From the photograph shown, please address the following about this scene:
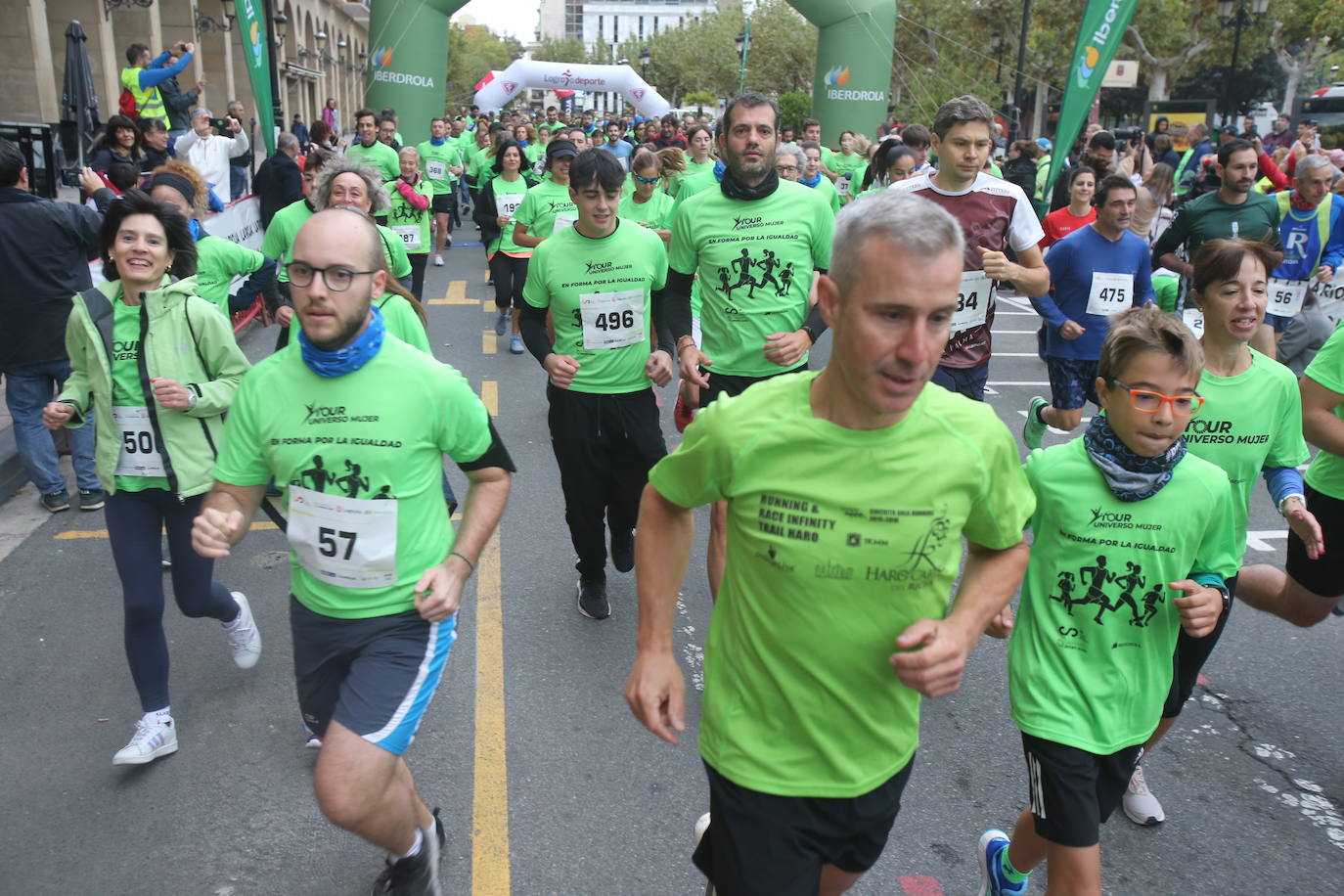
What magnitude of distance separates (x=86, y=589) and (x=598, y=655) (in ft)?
8.78

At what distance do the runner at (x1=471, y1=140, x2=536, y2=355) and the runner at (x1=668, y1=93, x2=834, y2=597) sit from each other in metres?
5.99

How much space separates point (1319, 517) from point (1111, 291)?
2626 mm

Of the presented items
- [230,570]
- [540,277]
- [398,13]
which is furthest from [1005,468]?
[398,13]

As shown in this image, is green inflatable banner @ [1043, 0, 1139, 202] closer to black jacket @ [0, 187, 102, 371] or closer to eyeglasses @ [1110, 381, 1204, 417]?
black jacket @ [0, 187, 102, 371]

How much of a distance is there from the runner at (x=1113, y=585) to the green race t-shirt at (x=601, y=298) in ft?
8.36

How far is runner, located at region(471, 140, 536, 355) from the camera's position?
10953 mm

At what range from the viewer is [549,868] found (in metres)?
3.45

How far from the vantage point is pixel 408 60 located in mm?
22938

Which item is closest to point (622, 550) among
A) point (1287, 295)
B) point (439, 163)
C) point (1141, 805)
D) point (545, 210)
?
point (1141, 805)

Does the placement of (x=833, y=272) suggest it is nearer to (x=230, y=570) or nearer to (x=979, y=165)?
(x=979, y=165)

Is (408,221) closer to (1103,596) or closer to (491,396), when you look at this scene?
(491,396)

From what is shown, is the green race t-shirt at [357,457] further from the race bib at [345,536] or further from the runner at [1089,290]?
the runner at [1089,290]

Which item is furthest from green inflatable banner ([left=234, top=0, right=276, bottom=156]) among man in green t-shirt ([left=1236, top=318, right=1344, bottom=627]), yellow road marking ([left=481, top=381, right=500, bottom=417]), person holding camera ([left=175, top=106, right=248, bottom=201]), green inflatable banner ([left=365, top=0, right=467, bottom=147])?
man in green t-shirt ([left=1236, top=318, right=1344, bottom=627])

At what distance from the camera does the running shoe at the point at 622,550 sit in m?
5.53
